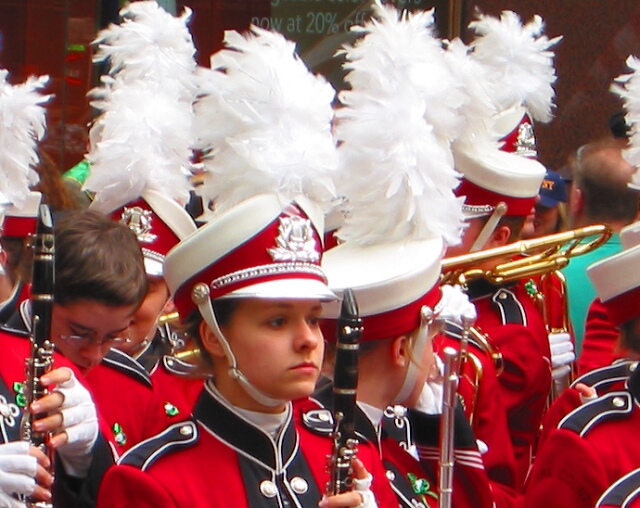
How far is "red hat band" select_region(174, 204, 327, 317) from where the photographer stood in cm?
365

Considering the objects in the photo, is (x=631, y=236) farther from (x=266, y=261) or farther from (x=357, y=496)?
(x=357, y=496)

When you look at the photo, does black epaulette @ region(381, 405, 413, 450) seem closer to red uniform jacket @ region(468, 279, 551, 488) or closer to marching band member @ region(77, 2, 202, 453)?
marching band member @ region(77, 2, 202, 453)

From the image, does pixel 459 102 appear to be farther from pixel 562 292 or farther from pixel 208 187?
pixel 562 292

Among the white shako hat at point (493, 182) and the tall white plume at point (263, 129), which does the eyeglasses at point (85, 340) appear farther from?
the white shako hat at point (493, 182)

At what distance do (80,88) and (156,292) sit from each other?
3.88 m

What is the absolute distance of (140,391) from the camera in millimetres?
4695

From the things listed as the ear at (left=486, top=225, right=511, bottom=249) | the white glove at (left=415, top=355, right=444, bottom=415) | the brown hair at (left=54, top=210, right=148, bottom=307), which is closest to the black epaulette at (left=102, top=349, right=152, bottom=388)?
the brown hair at (left=54, top=210, right=148, bottom=307)

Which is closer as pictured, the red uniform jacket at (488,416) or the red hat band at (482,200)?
the red uniform jacket at (488,416)

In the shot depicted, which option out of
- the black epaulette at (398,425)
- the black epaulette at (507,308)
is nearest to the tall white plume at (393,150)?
the black epaulette at (398,425)

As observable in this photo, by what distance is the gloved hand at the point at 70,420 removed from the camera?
360 cm

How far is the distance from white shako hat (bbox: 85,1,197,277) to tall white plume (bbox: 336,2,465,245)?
3.19 ft

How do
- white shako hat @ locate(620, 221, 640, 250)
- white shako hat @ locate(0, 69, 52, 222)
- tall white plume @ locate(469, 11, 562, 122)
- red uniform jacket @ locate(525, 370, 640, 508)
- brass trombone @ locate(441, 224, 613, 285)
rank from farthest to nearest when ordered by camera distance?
tall white plume @ locate(469, 11, 562, 122) → brass trombone @ locate(441, 224, 613, 285) → white shako hat @ locate(620, 221, 640, 250) → white shako hat @ locate(0, 69, 52, 222) → red uniform jacket @ locate(525, 370, 640, 508)

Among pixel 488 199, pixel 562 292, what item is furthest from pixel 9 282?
pixel 562 292

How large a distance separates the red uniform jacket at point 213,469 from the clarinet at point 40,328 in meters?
0.19
